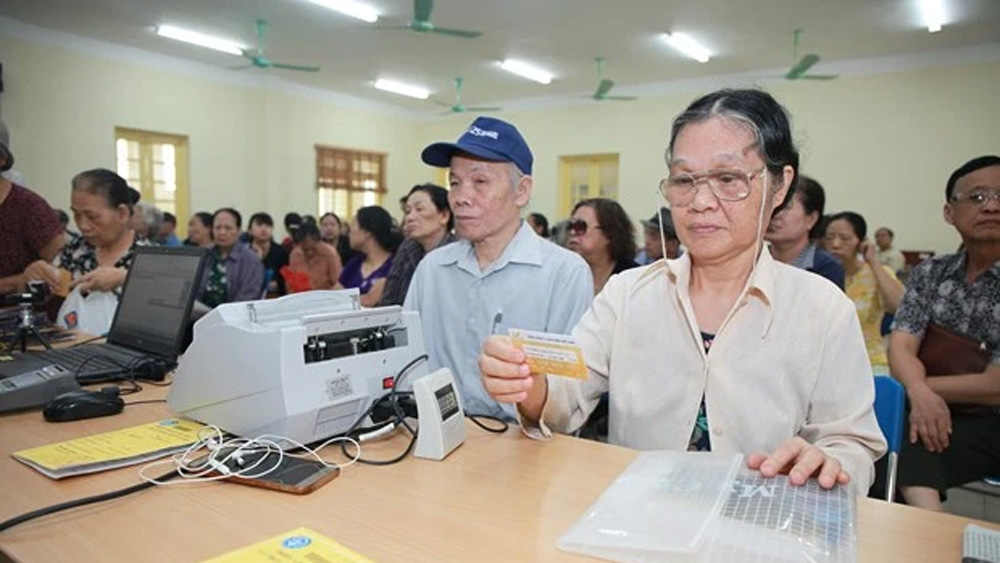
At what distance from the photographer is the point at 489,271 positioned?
1.95 metres

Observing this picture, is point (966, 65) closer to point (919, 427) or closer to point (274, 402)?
point (919, 427)

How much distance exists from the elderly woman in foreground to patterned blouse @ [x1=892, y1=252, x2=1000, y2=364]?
1.39 m

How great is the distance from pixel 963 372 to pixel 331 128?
10.3m

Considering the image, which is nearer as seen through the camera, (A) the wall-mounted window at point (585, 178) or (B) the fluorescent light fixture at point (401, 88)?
(B) the fluorescent light fixture at point (401, 88)

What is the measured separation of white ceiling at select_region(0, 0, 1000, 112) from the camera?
6488 millimetres

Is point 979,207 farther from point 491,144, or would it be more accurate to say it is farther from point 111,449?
point 111,449

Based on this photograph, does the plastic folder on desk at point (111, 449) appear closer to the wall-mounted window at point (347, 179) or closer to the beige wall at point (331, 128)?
the beige wall at point (331, 128)

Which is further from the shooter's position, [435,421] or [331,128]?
[331,128]

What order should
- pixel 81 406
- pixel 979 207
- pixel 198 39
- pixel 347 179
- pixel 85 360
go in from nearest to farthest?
1. pixel 81 406
2. pixel 85 360
3. pixel 979 207
4. pixel 198 39
5. pixel 347 179

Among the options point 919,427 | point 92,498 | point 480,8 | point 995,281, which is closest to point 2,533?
point 92,498

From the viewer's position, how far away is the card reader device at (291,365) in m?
1.07

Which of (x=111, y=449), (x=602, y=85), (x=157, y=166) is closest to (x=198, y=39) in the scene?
(x=157, y=166)

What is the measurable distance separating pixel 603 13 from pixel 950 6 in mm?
3555

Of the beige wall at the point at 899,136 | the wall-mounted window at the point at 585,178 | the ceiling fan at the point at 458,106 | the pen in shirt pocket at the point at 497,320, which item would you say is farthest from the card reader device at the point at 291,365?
the wall-mounted window at the point at 585,178
